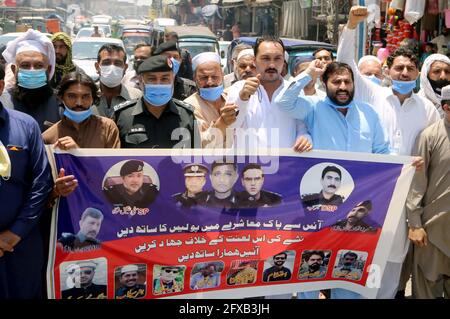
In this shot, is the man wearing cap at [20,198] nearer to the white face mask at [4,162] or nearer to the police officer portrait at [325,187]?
the white face mask at [4,162]

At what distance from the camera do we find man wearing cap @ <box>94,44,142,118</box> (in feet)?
17.0

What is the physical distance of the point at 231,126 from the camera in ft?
13.7

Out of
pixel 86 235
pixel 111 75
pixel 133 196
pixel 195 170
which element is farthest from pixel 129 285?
pixel 111 75

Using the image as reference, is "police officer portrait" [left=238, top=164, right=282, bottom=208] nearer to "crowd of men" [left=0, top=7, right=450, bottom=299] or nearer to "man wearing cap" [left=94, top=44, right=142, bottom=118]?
"crowd of men" [left=0, top=7, right=450, bottom=299]

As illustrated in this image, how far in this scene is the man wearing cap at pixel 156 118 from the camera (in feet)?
12.9

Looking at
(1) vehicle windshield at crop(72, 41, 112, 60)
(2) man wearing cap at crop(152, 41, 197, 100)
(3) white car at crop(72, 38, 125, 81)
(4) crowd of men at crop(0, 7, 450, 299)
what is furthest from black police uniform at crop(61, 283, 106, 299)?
(1) vehicle windshield at crop(72, 41, 112, 60)

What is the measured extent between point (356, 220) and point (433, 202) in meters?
0.59

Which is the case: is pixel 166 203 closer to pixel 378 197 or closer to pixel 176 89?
pixel 378 197

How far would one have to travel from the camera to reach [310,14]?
28.0m

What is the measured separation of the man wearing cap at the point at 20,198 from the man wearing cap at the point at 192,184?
2.64 feet

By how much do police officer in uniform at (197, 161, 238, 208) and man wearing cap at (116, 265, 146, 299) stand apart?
59cm

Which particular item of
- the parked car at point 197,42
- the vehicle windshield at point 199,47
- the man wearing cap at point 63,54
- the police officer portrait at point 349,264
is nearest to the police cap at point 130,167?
the police officer portrait at point 349,264
